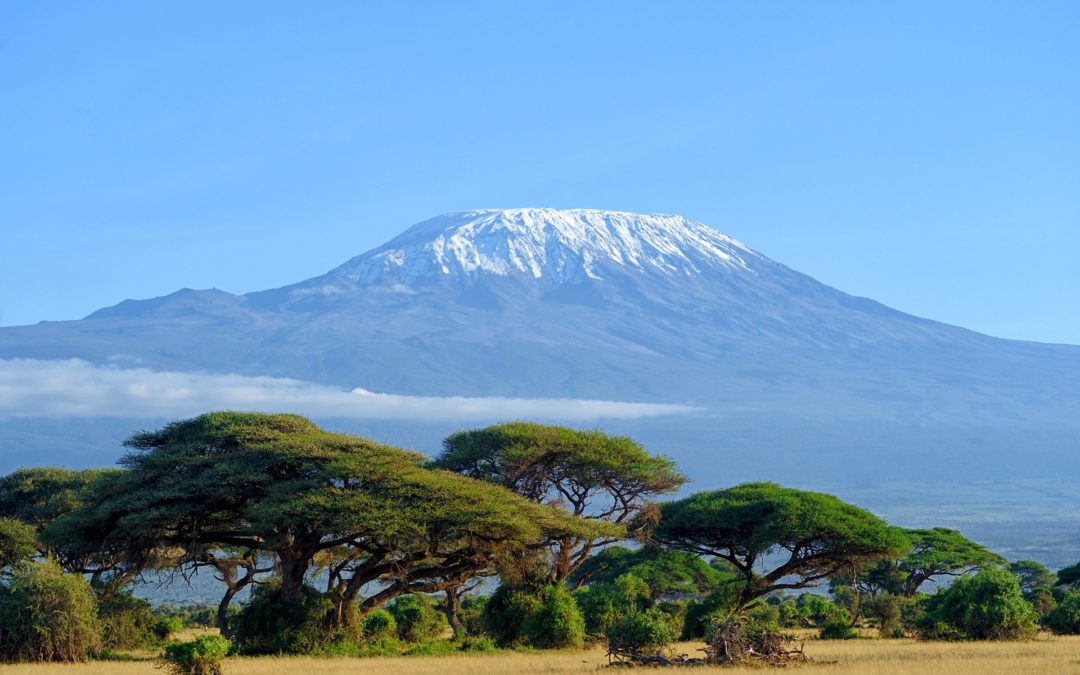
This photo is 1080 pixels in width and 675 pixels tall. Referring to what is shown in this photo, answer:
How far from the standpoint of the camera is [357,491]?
3528 cm

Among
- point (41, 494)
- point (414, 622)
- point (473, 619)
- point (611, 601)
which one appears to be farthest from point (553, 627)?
point (41, 494)

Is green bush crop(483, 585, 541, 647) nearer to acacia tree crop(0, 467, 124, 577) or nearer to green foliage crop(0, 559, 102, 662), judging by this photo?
green foliage crop(0, 559, 102, 662)

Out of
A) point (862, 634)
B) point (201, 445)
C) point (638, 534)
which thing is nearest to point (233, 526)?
point (201, 445)

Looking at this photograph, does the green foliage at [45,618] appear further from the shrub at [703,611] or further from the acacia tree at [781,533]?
the acacia tree at [781,533]

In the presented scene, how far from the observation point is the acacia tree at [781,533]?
142 feet

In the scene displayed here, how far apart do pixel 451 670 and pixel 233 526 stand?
11031mm

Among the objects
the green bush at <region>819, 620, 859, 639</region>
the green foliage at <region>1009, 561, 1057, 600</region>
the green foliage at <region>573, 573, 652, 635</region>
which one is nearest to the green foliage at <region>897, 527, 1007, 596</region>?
the green foliage at <region>1009, 561, 1057, 600</region>

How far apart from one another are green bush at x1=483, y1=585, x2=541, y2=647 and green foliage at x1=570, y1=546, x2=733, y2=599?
22.2 m

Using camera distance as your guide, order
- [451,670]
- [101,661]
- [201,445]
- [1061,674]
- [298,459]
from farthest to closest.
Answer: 1. [201,445]
2. [298,459]
3. [101,661]
4. [451,670]
5. [1061,674]

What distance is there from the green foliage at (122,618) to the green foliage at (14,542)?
708 centimetres

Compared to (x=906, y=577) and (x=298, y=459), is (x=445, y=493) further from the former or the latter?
(x=906, y=577)

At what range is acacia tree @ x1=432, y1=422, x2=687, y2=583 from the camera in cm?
4556

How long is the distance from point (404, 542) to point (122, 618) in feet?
28.8

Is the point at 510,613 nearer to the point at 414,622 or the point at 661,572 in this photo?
the point at 414,622
